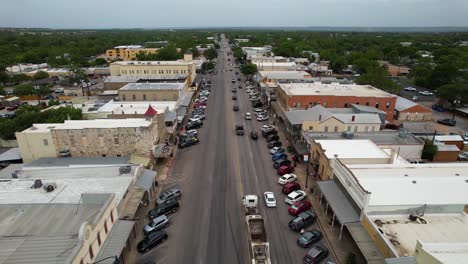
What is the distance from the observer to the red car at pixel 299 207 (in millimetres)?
29641

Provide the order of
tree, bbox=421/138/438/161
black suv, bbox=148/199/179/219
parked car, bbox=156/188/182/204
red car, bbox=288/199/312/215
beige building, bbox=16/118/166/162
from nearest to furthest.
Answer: black suv, bbox=148/199/179/219
red car, bbox=288/199/312/215
parked car, bbox=156/188/182/204
beige building, bbox=16/118/166/162
tree, bbox=421/138/438/161

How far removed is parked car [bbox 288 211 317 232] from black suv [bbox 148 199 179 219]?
12.1 m

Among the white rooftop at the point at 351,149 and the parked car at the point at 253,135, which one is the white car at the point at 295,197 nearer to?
the white rooftop at the point at 351,149

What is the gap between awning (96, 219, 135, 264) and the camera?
20.4 metres

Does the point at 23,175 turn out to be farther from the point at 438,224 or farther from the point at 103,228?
the point at 438,224

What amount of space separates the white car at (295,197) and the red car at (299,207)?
601mm

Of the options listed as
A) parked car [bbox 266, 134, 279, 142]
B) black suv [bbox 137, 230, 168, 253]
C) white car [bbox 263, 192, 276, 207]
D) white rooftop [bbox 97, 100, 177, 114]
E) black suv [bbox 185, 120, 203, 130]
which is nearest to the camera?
black suv [bbox 137, 230, 168, 253]

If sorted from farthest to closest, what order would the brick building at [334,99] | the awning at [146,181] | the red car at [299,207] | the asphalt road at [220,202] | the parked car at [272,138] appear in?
the brick building at [334,99], the parked car at [272,138], the awning at [146,181], the red car at [299,207], the asphalt road at [220,202]

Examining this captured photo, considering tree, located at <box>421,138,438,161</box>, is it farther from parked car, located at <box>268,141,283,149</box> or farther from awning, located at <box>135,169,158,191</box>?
awning, located at <box>135,169,158,191</box>

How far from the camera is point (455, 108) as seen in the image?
219 feet

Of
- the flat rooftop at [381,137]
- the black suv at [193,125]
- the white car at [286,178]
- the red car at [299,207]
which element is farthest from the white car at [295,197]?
the black suv at [193,125]

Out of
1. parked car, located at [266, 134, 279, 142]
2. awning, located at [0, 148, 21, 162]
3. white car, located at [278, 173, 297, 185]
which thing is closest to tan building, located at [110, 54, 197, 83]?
parked car, located at [266, 134, 279, 142]

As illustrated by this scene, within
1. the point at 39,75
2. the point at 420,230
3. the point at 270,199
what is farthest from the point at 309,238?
the point at 39,75

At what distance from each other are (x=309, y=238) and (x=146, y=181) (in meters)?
17.8
